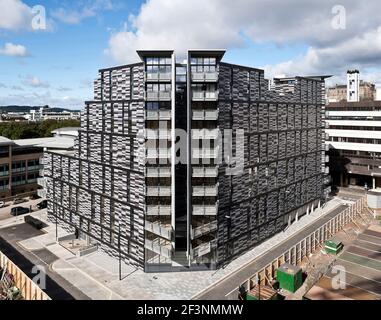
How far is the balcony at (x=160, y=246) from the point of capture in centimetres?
3880

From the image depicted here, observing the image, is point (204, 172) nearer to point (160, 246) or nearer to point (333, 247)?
point (160, 246)

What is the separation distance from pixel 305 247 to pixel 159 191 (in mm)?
22624

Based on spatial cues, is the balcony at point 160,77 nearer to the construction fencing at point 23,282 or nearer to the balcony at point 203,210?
the balcony at point 203,210

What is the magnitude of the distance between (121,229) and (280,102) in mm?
32888

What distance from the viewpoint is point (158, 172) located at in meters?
39.8

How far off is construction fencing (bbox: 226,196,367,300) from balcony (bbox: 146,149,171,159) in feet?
55.7

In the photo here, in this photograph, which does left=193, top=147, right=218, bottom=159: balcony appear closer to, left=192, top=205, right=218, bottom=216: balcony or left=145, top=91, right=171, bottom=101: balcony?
left=192, top=205, right=218, bottom=216: balcony

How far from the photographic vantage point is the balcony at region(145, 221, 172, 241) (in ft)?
127

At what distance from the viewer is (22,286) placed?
115ft

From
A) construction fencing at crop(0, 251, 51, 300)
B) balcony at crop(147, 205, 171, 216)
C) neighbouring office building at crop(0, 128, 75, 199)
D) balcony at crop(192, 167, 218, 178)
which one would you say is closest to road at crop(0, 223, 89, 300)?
construction fencing at crop(0, 251, 51, 300)

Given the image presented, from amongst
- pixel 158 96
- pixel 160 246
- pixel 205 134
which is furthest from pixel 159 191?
pixel 158 96

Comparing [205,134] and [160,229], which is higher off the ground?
[205,134]

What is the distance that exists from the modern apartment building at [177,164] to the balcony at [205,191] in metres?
0.13
